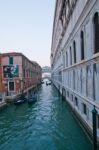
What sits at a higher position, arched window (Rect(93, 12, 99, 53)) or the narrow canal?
arched window (Rect(93, 12, 99, 53))

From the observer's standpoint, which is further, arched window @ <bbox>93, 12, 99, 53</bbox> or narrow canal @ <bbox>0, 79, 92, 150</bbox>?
narrow canal @ <bbox>0, 79, 92, 150</bbox>

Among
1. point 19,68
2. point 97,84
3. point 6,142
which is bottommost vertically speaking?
point 6,142

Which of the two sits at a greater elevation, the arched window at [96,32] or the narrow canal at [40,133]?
the arched window at [96,32]

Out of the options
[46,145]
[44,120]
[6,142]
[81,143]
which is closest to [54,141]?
[46,145]

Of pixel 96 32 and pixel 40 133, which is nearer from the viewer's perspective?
pixel 96 32

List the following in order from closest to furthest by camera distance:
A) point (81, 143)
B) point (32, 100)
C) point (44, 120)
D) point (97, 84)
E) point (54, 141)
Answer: point (97, 84)
point (81, 143)
point (54, 141)
point (44, 120)
point (32, 100)

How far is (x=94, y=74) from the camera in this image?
11.0 meters

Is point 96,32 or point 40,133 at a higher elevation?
point 96,32

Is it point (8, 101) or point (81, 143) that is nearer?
point (81, 143)

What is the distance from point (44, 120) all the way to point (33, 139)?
206 inches

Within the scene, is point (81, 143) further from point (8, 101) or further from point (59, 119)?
point (8, 101)

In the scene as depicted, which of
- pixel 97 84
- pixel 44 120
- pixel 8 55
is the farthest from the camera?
pixel 8 55

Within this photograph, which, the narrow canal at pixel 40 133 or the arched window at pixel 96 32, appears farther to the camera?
the narrow canal at pixel 40 133

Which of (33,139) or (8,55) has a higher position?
(8,55)
